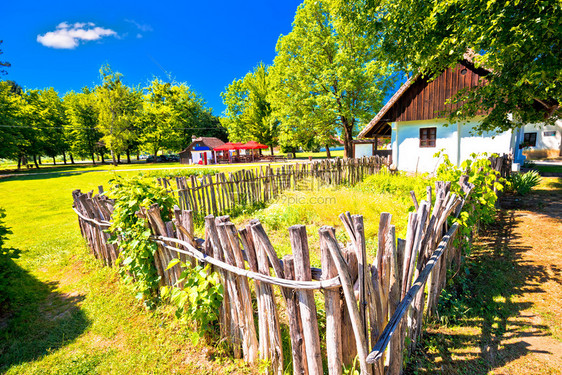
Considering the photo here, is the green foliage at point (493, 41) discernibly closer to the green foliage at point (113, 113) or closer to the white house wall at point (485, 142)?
the white house wall at point (485, 142)

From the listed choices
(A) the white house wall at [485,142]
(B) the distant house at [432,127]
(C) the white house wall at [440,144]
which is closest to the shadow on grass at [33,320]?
(B) the distant house at [432,127]

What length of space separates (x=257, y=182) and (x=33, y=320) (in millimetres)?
5584

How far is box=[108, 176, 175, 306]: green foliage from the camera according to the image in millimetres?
2885

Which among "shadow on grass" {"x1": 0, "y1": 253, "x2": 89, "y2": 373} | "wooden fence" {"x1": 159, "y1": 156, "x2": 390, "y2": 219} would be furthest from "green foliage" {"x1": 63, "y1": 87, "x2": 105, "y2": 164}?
"shadow on grass" {"x1": 0, "y1": 253, "x2": 89, "y2": 373}

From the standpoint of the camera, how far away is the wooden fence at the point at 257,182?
21.1ft

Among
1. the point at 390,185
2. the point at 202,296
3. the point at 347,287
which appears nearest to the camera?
the point at 347,287

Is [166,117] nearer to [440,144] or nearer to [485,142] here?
[440,144]

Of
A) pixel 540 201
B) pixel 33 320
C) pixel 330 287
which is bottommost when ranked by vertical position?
pixel 33 320

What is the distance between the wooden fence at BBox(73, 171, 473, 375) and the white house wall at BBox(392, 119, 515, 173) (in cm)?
1185

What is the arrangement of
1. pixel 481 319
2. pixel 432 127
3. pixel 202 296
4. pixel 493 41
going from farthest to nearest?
pixel 432 127
pixel 493 41
pixel 481 319
pixel 202 296

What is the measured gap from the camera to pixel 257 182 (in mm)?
7840

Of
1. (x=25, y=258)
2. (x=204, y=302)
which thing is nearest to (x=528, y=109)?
(x=204, y=302)

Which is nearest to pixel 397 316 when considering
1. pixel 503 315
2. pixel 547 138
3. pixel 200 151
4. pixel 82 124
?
pixel 503 315

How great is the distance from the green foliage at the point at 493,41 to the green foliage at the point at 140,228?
5.59 m
